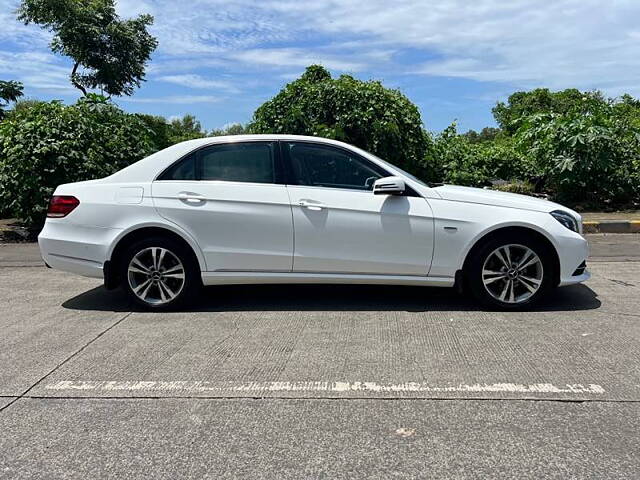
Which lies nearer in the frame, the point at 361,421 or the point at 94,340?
the point at 361,421

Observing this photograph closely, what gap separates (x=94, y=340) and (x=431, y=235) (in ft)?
9.64

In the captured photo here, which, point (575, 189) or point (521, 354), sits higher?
point (575, 189)

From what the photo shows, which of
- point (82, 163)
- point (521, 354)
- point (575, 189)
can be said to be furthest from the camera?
point (575, 189)

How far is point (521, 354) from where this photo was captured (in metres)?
4.13

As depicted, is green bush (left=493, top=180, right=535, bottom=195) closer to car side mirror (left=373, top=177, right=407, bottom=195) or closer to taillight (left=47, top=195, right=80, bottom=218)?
car side mirror (left=373, top=177, right=407, bottom=195)

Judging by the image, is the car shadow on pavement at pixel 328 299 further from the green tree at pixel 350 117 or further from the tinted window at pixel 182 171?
the green tree at pixel 350 117

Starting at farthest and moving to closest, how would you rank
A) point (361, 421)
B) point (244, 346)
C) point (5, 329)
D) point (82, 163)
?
point (82, 163) < point (5, 329) < point (244, 346) < point (361, 421)

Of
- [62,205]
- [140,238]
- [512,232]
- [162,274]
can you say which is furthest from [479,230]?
[62,205]

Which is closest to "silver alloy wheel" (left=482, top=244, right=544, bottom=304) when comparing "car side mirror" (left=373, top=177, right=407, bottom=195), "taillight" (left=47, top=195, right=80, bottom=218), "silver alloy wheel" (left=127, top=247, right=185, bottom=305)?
"car side mirror" (left=373, top=177, right=407, bottom=195)

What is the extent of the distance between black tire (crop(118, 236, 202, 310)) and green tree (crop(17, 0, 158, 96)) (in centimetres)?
2493

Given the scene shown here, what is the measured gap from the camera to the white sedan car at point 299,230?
513 centimetres

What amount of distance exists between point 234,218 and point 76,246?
1488 millimetres

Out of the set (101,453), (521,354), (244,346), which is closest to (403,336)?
(521,354)

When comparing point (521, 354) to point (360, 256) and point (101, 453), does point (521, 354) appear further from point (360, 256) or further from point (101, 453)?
point (101, 453)
